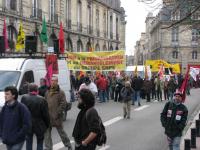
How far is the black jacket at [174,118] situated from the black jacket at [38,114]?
86.0 inches

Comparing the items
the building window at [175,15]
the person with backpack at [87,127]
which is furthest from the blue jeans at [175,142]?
the building window at [175,15]

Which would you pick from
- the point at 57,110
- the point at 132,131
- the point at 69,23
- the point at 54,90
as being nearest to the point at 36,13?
the point at 69,23

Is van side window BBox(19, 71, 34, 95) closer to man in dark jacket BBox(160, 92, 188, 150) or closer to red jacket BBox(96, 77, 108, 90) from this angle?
man in dark jacket BBox(160, 92, 188, 150)

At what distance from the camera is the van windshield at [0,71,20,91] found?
593 inches

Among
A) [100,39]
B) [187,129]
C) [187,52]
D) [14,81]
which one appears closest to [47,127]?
[14,81]

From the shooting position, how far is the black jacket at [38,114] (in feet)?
30.9

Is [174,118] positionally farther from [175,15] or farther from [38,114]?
[175,15]

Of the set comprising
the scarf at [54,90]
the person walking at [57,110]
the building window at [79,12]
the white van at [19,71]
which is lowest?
the person walking at [57,110]

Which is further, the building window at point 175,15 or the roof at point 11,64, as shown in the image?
the roof at point 11,64

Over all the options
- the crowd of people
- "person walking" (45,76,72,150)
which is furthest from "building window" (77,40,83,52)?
"person walking" (45,76,72,150)

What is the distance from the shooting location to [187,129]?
15.4 m

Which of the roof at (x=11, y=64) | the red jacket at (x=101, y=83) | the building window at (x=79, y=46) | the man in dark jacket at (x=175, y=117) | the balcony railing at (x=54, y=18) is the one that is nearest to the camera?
the man in dark jacket at (x=175, y=117)

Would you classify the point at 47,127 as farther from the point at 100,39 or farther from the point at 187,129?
the point at 100,39

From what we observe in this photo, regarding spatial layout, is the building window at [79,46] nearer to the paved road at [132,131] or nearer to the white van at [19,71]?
the paved road at [132,131]
